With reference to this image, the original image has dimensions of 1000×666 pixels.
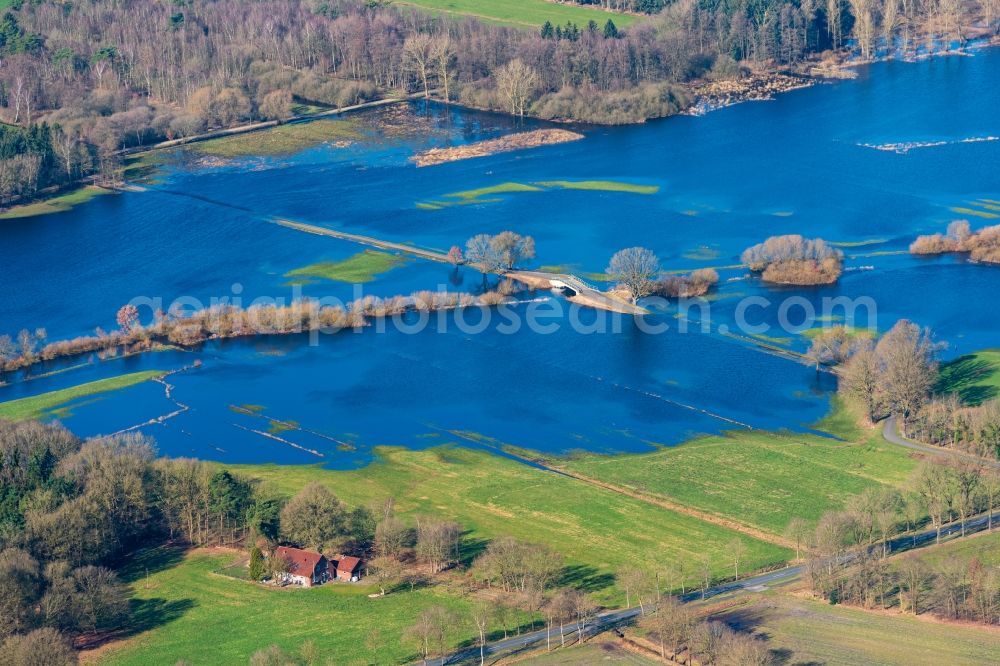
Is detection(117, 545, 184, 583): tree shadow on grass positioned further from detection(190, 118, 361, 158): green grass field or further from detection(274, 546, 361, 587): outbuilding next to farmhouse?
detection(190, 118, 361, 158): green grass field

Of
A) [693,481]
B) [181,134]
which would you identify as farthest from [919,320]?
[181,134]

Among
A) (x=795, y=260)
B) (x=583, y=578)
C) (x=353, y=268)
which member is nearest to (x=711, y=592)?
(x=583, y=578)

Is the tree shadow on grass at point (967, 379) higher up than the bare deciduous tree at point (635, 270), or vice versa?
the bare deciduous tree at point (635, 270)

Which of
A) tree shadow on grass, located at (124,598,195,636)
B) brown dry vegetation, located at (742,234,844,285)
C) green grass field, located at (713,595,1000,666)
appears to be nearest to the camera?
green grass field, located at (713,595,1000,666)

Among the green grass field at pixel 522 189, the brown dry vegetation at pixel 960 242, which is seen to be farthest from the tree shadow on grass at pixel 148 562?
the brown dry vegetation at pixel 960 242

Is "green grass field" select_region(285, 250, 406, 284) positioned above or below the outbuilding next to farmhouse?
above

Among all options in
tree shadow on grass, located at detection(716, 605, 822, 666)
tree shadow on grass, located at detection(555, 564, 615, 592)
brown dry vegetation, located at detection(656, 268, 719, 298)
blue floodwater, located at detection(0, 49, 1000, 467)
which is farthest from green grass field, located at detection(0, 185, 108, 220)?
tree shadow on grass, located at detection(716, 605, 822, 666)

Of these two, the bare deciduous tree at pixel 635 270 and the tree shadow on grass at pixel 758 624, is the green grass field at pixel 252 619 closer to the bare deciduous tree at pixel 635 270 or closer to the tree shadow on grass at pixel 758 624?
the tree shadow on grass at pixel 758 624

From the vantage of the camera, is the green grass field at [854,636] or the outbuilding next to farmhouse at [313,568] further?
the outbuilding next to farmhouse at [313,568]
